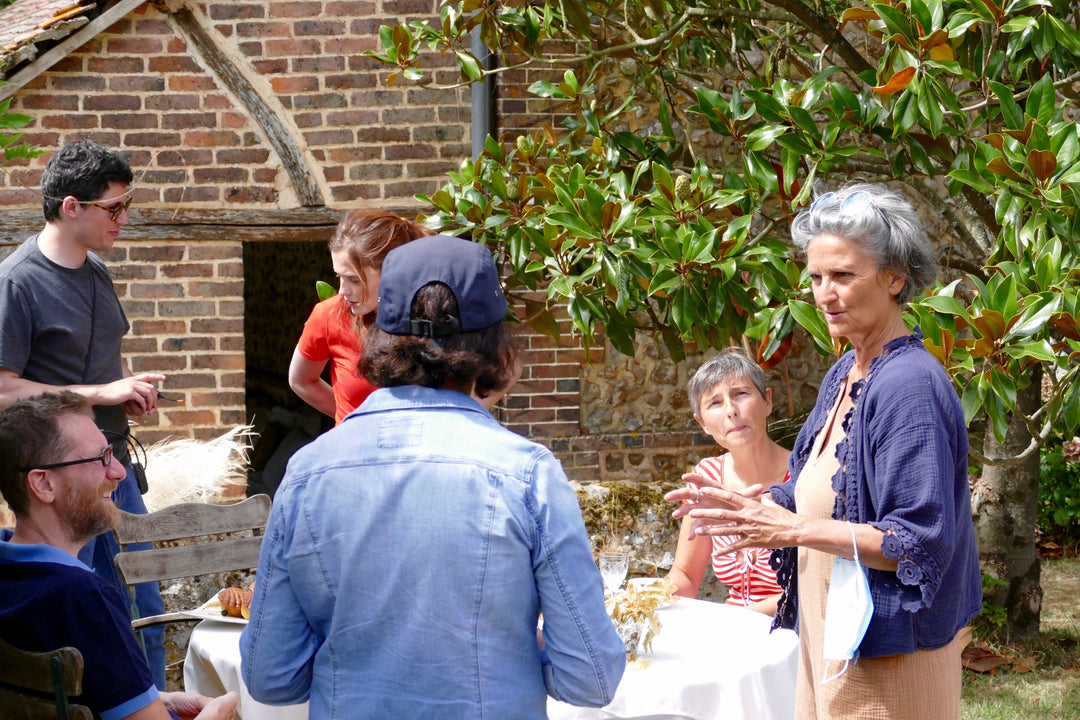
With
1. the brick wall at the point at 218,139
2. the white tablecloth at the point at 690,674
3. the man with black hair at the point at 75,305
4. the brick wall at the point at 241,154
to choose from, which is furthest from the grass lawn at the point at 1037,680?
the brick wall at the point at 218,139

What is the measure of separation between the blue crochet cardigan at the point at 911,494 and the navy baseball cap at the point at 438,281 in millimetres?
858

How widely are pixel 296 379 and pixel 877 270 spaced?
7.40ft

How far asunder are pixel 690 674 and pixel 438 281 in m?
1.24

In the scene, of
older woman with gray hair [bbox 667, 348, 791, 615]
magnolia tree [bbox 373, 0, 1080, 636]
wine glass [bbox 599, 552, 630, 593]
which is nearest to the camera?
magnolia tree [bbox 373, 0, 1080, 636]

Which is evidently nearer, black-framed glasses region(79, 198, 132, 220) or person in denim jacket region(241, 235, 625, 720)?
person in denim jacket region(241, 235, 625, 720)

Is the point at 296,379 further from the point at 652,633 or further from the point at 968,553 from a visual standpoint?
the point at 968,553

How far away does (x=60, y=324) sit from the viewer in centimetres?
343

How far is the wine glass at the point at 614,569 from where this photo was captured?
279 centimetres

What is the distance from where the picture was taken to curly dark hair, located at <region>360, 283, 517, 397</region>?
1.65 meters

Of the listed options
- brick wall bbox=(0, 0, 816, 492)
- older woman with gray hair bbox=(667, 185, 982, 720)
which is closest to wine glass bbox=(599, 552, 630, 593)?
older woman with gray hair bbox=(667, 185, 982, 720)

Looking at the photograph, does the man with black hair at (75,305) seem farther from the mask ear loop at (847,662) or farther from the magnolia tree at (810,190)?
the mask ear loop at (847,662)

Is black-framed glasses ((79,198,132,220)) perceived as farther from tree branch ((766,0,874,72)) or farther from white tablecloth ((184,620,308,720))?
tree branch ((766,0,874,72))

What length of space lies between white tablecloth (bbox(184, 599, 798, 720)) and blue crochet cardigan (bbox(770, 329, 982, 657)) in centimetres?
43

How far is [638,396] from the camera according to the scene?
20.2 feet
